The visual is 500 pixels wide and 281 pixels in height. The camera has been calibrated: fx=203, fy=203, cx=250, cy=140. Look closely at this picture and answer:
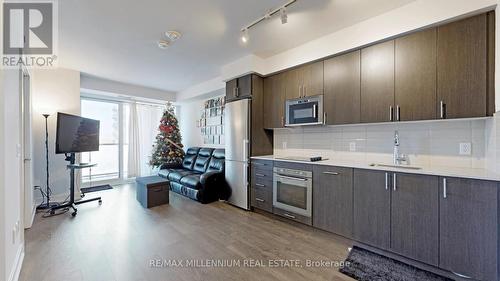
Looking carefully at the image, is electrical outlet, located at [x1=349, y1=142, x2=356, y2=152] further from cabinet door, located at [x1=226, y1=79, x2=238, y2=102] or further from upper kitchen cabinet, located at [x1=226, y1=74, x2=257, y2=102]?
cabinet door, located at [x1=226, y1=79, x2=238, y2=102]

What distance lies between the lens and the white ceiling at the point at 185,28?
2170 millimetres

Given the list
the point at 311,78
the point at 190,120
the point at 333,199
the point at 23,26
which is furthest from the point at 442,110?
the point at 190,120

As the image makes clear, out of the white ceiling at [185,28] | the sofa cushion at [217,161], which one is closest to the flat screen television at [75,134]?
the white ceiling at [185,28]

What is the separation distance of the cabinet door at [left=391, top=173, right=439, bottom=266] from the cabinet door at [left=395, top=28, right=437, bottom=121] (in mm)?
706

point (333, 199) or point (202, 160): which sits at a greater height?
point (202, 160)

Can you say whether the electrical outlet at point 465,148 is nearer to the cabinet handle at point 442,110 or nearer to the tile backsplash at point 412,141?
the tile backsplash at point 412,141

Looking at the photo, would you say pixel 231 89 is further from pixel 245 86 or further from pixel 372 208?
pixel 372 208

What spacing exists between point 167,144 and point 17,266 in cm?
410

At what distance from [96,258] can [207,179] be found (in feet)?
6.74

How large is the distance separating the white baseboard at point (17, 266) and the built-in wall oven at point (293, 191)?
9.19 feet

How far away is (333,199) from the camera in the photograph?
254cm

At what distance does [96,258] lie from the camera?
2107mm

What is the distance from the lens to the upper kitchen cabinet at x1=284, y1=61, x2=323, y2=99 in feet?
9.71

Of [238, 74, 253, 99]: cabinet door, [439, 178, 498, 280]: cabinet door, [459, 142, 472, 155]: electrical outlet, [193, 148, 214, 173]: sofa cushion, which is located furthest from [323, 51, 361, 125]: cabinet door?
[193, 148, 214, 173]: sofa cushion
